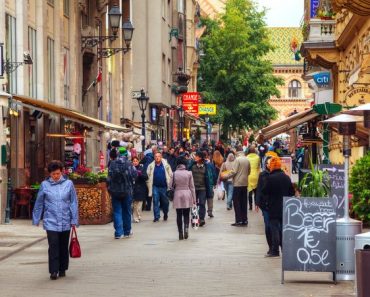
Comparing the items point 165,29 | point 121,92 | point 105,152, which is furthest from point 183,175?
point 165,29

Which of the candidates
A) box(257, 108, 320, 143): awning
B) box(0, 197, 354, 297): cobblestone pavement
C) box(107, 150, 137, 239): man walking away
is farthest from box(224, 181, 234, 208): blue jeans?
box(107, 150, 137, 239): man walking away

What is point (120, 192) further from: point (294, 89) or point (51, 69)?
point (294, 89)

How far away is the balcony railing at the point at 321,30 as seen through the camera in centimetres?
4009

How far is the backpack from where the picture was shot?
22516 millimetres

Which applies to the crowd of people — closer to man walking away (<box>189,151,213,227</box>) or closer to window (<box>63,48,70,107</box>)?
man walking away (<box>189,151,213,227</box>)

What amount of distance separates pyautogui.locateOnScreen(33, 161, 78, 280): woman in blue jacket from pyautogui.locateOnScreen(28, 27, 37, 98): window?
16284 millimetres

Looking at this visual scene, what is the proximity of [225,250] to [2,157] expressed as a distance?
27.5 ft

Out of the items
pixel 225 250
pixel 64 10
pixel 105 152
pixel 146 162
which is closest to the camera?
pixel 225 250

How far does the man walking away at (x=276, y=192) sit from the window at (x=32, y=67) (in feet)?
49.8

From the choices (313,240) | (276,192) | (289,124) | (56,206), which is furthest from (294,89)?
(313,240)

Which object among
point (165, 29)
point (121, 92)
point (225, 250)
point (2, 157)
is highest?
point (165, 29)

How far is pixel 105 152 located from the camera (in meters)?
47.0

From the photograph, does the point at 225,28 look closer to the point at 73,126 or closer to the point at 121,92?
the point at 121,92

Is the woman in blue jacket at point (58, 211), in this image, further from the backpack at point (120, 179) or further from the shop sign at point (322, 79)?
the shop sign at point (322, 79)
